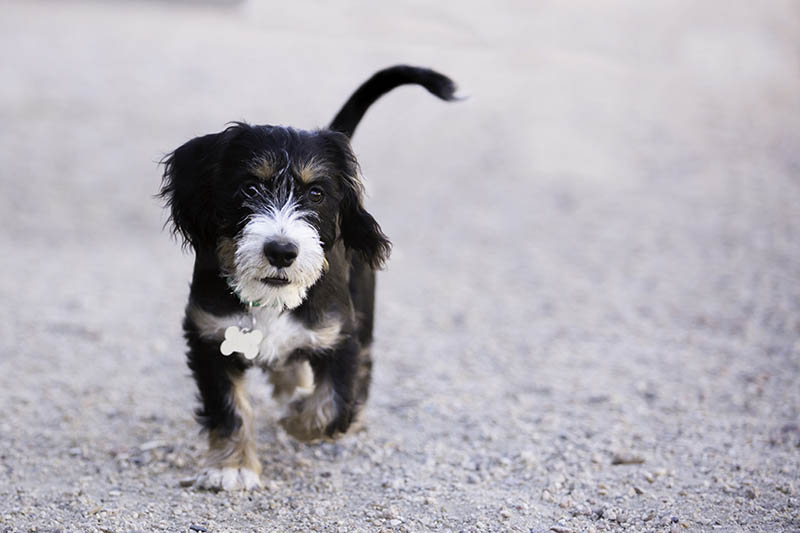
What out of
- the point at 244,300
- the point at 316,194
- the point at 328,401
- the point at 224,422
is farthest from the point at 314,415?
the point at 316,194

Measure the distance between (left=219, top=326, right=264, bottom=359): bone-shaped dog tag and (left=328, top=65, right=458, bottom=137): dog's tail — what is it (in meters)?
1.17

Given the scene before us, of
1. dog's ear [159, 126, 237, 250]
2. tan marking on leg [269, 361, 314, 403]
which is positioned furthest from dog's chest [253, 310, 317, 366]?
tan marking on leg [269, 361, 314, 403]

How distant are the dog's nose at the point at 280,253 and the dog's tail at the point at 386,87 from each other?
43.4 inches

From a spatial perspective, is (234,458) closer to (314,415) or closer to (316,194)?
(314,415)

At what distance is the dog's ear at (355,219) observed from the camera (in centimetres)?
394

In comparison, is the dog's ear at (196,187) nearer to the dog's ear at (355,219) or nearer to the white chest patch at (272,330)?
the white chest patch at (272,330)

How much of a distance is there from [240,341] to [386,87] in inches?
60.3

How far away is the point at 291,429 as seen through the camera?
4180 mm

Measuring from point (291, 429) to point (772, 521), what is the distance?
2.17 meters

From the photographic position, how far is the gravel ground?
163 inches

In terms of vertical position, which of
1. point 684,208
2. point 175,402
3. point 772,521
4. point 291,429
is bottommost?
point 175,402

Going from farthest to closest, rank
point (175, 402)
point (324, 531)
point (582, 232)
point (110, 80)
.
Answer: point (110, 80)
point (582, 232)
point (175, 402)
point (324, 531)

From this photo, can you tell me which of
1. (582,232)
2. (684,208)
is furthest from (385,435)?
(684,208)

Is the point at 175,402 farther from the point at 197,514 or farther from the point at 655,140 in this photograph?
the point at 655,140
